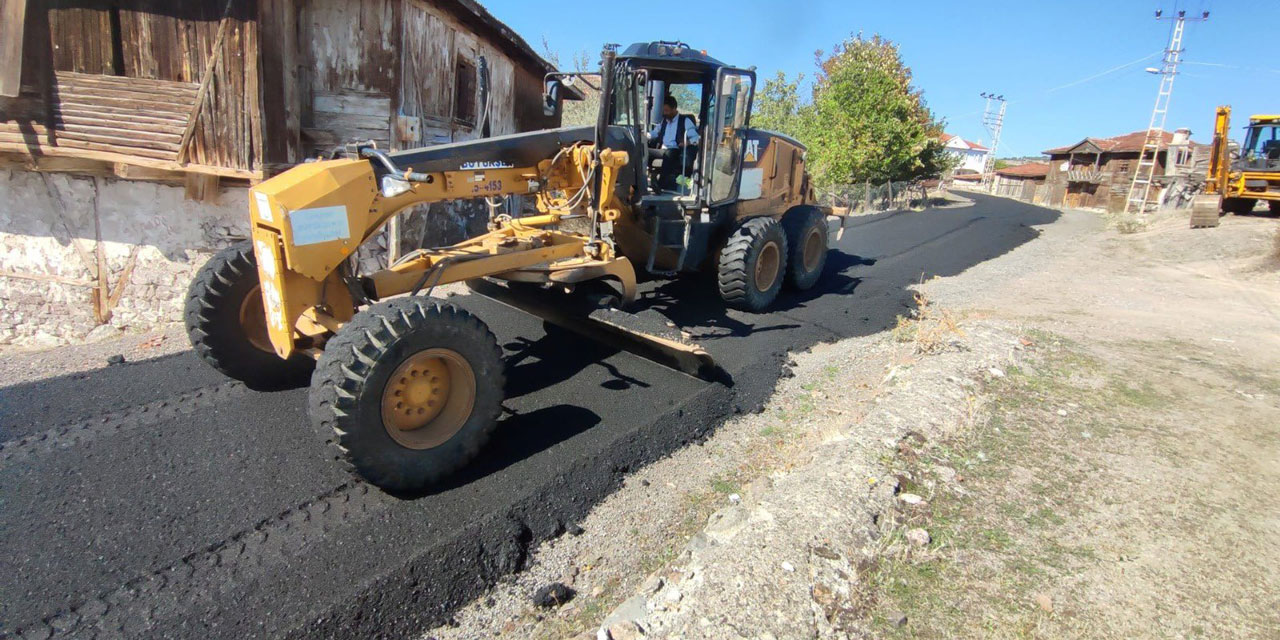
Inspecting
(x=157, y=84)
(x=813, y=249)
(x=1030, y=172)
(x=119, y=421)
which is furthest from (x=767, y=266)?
(x=1030, y=172)

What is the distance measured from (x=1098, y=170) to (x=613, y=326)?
169 ft

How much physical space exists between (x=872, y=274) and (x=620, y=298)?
573 centimetres

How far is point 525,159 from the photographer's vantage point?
4973 millimetres

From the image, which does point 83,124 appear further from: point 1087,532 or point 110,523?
point 1087,532

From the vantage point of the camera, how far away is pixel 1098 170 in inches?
1754

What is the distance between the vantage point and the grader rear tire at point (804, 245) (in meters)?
8.05

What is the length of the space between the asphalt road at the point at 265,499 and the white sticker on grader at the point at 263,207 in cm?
130

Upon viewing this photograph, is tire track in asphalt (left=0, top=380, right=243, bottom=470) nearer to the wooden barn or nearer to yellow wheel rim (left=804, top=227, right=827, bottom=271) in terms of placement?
the wooden barn

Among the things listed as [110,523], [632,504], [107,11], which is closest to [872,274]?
[632,504]

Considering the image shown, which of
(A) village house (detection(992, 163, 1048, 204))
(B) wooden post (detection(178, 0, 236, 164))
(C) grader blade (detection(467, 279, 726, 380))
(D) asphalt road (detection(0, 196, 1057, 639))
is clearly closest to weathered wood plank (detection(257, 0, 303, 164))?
(B) wooden post (detection(178, 0, 236, 164))

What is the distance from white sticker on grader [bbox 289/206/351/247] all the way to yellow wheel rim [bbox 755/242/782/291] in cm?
469

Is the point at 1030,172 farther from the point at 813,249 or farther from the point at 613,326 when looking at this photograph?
the point at 613,326

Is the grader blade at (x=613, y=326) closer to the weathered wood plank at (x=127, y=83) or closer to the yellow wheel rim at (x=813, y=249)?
the yellow wheel rim at (x=813, y=249)

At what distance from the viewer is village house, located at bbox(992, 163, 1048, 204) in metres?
51.0
